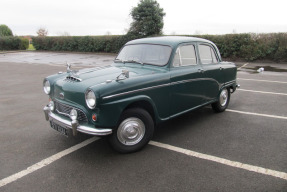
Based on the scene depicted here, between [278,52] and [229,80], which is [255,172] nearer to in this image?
[229,80]

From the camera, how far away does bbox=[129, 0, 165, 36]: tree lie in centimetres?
2142

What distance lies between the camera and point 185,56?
14.1 ft

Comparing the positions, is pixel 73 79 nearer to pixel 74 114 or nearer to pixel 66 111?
pixel 66 111

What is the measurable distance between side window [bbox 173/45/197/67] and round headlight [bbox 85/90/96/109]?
→ 1.62 meters

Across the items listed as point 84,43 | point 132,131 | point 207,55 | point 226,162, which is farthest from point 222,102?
point 84,43

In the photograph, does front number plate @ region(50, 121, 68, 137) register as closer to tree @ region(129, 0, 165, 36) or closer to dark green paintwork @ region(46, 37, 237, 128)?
dark green paintwork @ region(46, 37, 237, 128)

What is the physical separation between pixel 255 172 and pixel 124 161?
1.69 metres

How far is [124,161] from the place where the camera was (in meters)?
3.29

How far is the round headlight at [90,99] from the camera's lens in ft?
9.96

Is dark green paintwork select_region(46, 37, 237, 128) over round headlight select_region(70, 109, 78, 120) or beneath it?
over

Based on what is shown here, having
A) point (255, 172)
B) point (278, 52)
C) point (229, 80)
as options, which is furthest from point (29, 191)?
point (278, 52)

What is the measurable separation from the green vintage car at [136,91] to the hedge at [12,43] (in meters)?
32.9

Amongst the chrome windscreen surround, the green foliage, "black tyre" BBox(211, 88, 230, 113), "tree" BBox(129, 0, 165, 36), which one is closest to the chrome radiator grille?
the chrome windscreen surround

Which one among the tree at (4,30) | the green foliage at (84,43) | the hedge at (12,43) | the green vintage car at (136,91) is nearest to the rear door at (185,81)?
the green vintage car at (136,91)
